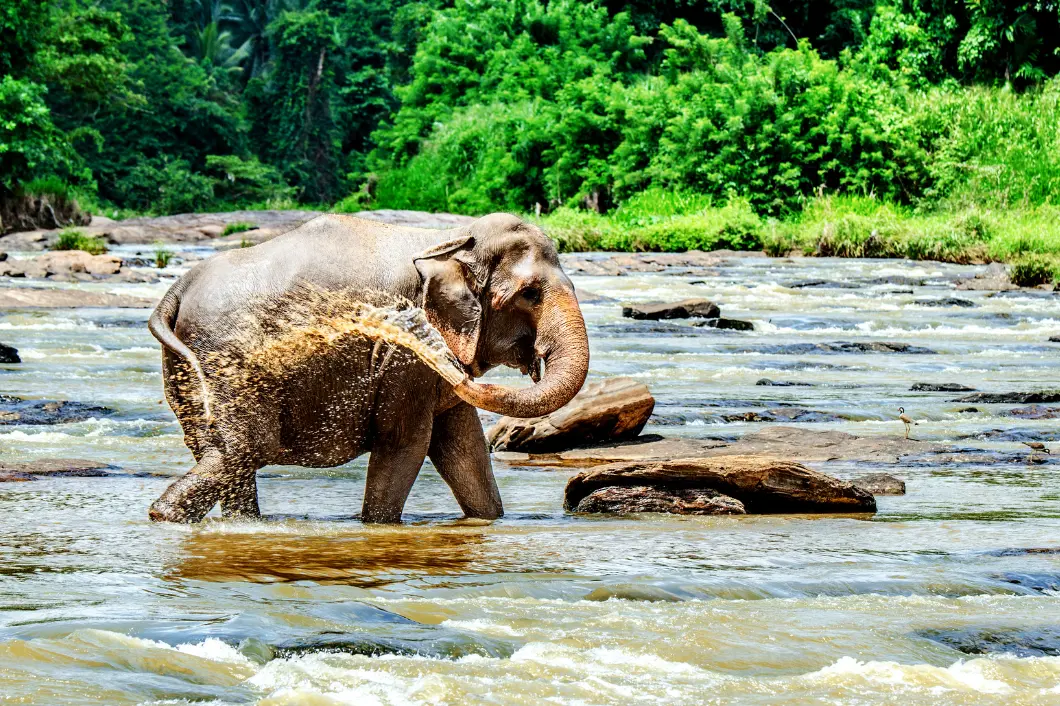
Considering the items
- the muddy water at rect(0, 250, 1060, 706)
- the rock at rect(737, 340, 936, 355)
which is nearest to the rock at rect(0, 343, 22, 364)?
the muddy water at rect(0, 250, 1060, 706)

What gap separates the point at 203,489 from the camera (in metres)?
6.72

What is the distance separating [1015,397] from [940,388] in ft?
3.38

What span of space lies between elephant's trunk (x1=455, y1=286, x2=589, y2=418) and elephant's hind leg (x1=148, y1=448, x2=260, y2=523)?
1183mm

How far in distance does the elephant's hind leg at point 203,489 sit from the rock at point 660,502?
1.73m

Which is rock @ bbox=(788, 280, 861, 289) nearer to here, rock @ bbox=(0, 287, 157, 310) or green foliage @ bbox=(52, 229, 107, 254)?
rock @ bbox=(0, 287, 157, 310)

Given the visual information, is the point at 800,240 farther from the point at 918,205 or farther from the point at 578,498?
the point at 578,498

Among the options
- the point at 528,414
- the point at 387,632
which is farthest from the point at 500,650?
the point at 528,414

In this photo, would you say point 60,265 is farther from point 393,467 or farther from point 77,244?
point 393,467

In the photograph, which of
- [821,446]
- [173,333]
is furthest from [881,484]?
[173,333]

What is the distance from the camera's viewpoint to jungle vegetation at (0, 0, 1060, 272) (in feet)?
111

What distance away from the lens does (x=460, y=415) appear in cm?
728

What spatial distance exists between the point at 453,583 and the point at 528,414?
1204 millimetres

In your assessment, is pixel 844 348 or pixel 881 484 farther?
pixel 844 348

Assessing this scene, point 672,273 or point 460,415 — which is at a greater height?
point 460,415
